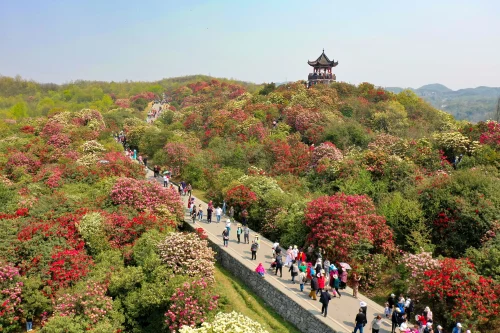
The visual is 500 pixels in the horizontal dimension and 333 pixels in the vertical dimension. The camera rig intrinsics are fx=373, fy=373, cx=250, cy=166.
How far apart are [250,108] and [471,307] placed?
29.3 meters

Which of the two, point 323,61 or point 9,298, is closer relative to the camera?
point 9,298

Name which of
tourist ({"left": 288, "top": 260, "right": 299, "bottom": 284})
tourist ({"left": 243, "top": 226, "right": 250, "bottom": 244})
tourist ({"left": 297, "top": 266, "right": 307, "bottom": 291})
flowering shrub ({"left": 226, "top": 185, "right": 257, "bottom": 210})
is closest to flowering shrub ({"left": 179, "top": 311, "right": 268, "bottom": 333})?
tourist ({"left": 297, "top": 266, "right": 307, "bottom": 291})

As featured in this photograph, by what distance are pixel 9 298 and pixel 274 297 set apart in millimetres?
9337

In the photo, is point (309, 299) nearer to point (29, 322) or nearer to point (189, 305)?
point (189, 305)

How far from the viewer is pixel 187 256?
14.4 m

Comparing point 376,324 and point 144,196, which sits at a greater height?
point 144,196

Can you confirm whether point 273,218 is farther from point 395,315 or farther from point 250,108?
point 250,108

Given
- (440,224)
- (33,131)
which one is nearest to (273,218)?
(440,224)

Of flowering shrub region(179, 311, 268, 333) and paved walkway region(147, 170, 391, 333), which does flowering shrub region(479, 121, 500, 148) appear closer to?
paved walkway region(147, 170, 391, 333)

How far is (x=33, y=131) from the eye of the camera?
35.5m

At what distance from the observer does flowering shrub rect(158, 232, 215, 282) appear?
14.0 metres

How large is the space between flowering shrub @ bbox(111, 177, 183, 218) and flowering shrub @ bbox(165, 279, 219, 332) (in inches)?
264

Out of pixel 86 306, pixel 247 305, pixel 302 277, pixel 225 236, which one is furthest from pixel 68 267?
pixel 302 277

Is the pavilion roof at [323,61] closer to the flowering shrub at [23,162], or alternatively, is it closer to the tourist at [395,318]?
the flowering shrub at [23,162]
